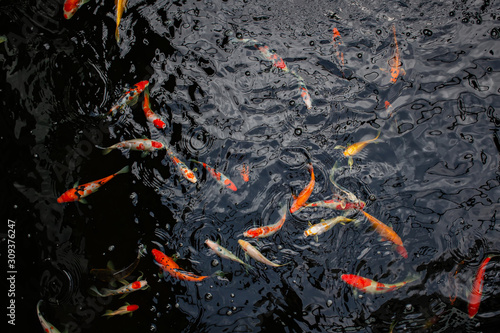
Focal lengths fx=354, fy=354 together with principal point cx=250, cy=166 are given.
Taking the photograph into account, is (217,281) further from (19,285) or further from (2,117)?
(2,117)

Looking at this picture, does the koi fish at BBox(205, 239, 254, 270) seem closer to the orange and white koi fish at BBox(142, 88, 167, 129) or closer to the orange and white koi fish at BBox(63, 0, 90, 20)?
the orange and white koi fish at BBox(142, 88, 167, 129)

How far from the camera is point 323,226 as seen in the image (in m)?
3.99

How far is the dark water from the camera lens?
3863 mm

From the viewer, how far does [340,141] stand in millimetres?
4426

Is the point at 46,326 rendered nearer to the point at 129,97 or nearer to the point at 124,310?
the point at 124,310

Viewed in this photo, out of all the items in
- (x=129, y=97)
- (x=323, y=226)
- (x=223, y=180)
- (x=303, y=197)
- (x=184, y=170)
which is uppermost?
(x=129, y=97)

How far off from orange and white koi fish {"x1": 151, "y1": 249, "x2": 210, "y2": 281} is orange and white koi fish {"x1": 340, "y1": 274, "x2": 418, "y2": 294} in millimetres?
1603

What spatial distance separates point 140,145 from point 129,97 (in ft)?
2.21

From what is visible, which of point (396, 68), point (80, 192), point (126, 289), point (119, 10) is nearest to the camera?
A: point (126, 289)

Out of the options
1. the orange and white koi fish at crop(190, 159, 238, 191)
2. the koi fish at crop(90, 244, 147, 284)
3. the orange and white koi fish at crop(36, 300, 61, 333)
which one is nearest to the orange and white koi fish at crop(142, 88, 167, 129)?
the orange and white koi fish at crop(190, 159, 238, 191)

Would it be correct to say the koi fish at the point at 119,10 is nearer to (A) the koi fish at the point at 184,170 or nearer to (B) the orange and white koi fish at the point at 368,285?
(A) the koi fish at the point at 184,170

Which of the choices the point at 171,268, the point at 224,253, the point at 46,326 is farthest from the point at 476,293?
the point at 46,326

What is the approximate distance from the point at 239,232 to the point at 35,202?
95.4 inches

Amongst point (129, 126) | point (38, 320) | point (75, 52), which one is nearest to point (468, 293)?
point (129, 126)
